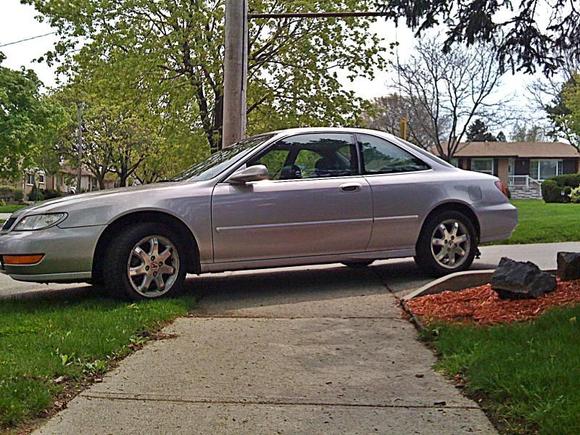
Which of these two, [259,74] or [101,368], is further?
[259,74]

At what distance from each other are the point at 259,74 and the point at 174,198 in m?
17.1

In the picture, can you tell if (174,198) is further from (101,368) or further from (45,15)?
(45,15)

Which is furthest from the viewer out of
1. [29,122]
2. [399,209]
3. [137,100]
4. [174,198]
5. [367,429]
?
[29,122]

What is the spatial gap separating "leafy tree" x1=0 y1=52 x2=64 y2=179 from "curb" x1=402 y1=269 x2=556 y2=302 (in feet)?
71.0

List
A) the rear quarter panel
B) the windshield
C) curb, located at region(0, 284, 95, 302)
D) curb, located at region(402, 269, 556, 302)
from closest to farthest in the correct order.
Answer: curb, located at region(402, 269, 556, 302), the windshield, curb, located at region(0, 284, 95, 302), the rear quarter panel

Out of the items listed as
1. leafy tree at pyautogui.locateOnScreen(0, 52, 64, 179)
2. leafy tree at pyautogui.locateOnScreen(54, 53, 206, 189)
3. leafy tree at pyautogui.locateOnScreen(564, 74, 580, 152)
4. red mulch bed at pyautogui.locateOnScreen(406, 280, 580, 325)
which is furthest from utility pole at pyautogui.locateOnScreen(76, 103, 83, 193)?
red mulch bed at pyautogui.locateOnScreen(406, 280, 580, 325)

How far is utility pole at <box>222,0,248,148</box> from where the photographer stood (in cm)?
999

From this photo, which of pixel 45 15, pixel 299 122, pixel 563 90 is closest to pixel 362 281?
pixel 299 122

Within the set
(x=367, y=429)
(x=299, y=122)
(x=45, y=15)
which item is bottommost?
(x=367, y=429)

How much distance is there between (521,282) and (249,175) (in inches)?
101

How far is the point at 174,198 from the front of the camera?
6.39 meters

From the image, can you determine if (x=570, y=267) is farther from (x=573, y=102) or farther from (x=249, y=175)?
(x=573, y=102)

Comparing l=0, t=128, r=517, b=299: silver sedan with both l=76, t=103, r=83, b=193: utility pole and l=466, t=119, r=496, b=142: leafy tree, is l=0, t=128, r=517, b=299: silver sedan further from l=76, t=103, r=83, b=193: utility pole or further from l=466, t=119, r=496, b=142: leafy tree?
l=466, t=119, r=496, b=142: leafy tree

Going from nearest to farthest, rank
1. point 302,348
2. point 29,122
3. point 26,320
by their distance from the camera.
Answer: point 302,348 → point 26,320 → point 29,122
